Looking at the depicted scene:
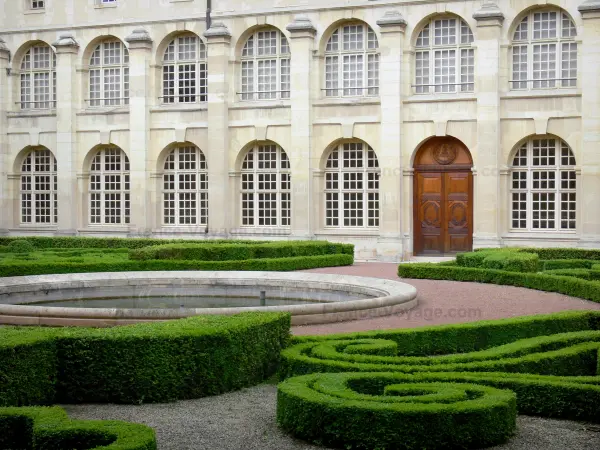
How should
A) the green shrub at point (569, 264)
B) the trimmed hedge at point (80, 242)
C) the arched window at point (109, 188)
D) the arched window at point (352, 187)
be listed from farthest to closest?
the arched window at point (109, 188) < the trimmed hedge at point (80, 242) < the arched window at point (352, 187) < the green shrub at point (569, 264)

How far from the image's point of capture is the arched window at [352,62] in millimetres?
37812

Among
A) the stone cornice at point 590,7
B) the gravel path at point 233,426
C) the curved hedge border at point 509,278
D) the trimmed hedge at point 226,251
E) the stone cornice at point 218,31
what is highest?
the stone cornice at point 218,31

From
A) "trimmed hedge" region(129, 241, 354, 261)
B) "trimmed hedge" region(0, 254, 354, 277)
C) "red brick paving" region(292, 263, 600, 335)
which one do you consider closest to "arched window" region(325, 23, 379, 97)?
"trimmed hedge" region(129, 241, 354, 261)

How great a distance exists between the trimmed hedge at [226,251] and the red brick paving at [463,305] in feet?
20.3

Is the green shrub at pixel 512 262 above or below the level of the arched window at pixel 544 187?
below

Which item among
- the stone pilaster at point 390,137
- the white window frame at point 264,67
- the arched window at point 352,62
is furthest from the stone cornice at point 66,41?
the stone pilaster at point 390,137

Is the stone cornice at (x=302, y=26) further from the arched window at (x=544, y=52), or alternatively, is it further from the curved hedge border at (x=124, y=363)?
the curved hedge border at (x=124, y=363)

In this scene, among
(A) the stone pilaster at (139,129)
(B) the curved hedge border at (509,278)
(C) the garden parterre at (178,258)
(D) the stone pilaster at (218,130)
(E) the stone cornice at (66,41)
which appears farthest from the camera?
(E) the stone cornice at (66,41)

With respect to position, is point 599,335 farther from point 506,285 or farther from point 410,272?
point 410,272

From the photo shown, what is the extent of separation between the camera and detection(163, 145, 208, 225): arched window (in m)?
40.8

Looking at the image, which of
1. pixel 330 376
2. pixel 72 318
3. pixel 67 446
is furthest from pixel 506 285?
pixel 67 446

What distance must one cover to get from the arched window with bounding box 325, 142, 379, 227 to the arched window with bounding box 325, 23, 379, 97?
2.13 meters

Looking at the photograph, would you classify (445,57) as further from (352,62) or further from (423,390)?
(423,390)

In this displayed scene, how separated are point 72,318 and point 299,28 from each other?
23000 millimetres
